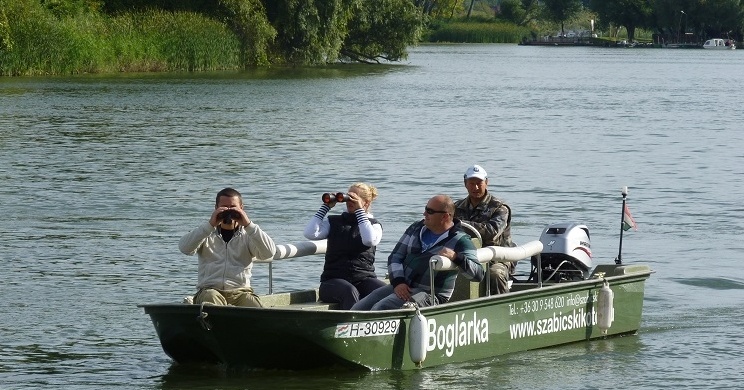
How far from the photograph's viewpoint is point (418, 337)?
421 inches

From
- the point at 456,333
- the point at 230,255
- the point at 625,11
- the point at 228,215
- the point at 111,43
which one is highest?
the point at 228,215

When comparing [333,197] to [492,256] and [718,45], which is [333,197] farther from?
[718,45]

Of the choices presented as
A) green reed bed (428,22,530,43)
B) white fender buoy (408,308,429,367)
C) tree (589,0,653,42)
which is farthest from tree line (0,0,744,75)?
green reed bed (428,22,530,43)

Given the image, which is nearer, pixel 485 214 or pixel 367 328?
pixel 367 328

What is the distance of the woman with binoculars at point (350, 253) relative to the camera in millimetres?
11430

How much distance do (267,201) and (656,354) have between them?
34.8ft

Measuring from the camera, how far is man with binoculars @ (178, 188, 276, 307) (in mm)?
10695

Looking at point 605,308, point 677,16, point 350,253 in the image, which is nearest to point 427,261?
point 350,253

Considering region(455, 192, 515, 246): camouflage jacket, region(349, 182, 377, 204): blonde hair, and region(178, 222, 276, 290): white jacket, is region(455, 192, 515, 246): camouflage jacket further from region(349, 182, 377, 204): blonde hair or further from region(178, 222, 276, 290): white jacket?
region(178, 222, 276, 290): white jacket

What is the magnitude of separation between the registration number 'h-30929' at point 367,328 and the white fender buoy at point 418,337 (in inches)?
4.6

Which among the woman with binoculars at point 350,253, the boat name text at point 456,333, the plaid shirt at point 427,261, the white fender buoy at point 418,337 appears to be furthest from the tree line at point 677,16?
the white fender buoy at point 418,337

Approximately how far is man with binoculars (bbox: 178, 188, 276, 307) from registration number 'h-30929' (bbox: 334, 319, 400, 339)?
0.71 meters

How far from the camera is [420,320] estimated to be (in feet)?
34.7

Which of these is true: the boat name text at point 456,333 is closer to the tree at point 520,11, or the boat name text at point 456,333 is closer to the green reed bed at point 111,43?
the green reed bed at point 111,43
